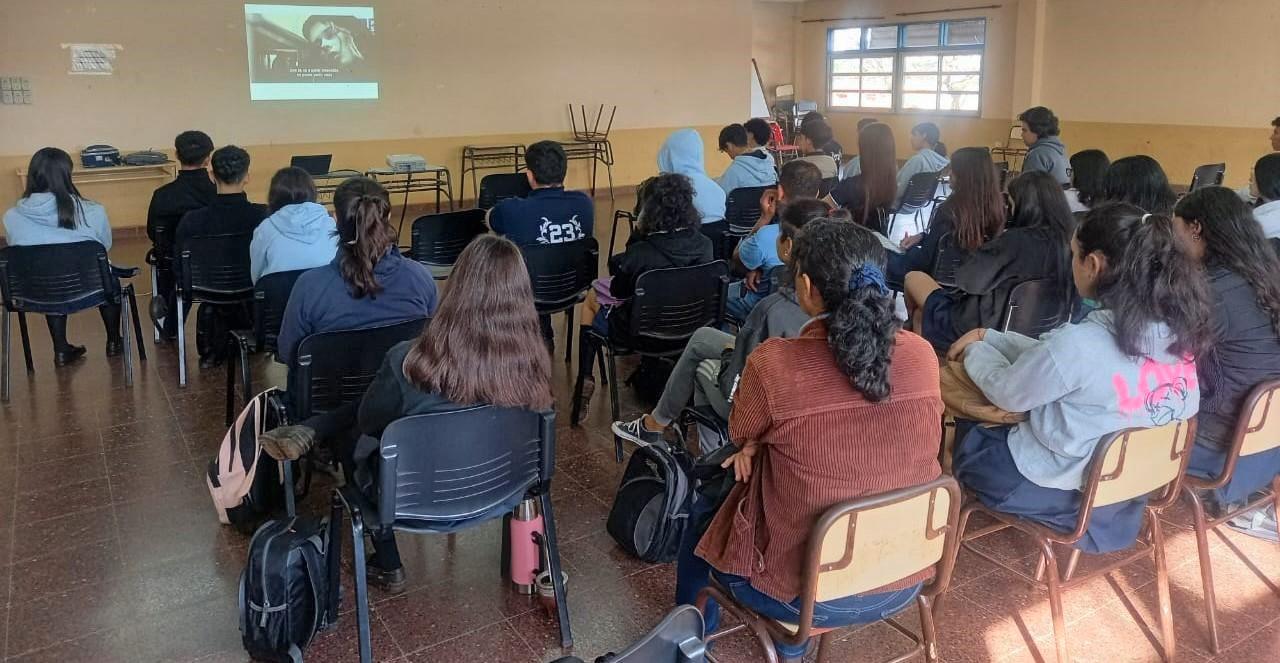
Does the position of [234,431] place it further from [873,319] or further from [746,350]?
[873,319]

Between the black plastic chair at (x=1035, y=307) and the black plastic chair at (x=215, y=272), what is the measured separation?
327cm

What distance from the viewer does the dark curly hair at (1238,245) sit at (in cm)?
240

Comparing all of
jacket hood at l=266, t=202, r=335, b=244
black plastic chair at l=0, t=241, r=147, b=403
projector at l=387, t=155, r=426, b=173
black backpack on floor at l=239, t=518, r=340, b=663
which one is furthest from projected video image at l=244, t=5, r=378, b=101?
black backpack on floor at l=239, t=518, r=340, b=663

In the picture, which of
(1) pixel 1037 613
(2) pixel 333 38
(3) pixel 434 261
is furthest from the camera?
(2) pixel 333 38

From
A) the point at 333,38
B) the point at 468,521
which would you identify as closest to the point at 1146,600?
the point at 468,521

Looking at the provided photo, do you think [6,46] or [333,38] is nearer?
[6,46]

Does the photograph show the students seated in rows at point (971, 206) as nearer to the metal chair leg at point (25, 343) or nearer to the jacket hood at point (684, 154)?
the jacket hood at point (684, 154)

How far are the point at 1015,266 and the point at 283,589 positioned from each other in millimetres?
2484

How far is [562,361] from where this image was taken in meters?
4.74

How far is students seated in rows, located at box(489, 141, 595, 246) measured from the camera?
4.38 m

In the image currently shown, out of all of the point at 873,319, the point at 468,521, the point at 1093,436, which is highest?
the point at 873,319

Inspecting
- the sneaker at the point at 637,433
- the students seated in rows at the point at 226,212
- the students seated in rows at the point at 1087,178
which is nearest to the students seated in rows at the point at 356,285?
the sneaker at the point at 637,433

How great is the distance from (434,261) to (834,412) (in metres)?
3.40

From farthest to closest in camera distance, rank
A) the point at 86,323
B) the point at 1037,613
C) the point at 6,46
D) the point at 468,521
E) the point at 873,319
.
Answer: the point at 6,46
the point at 86,323
the point at 1037,613
the point at 468,521
the point at 873,319
